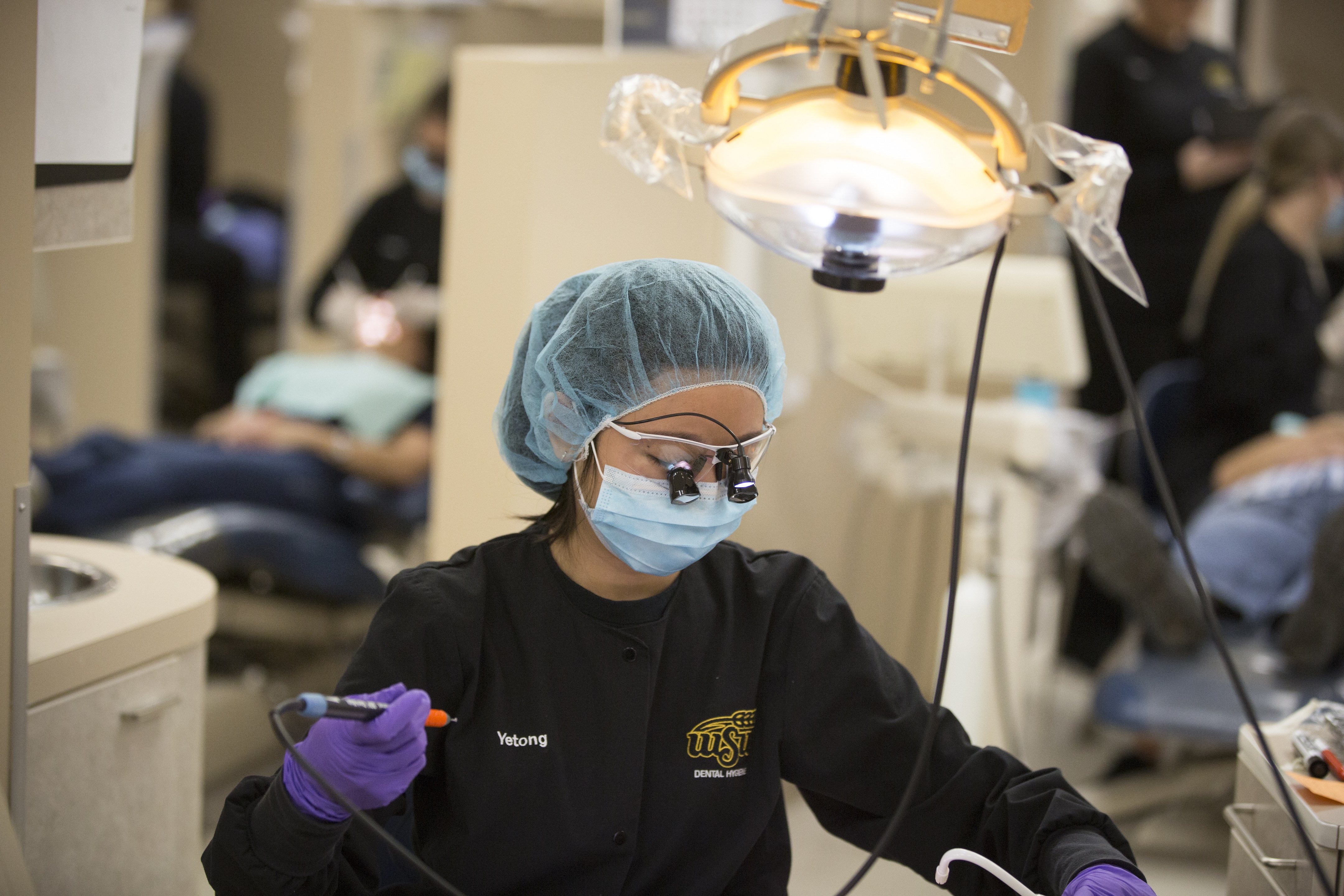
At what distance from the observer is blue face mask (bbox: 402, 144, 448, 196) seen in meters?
3.39

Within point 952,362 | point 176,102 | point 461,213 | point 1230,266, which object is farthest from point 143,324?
point 1230,266

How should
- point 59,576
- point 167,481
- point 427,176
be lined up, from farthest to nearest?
point 427,176
point 167,481
point 59,576

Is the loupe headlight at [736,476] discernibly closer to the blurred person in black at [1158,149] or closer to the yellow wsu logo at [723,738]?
the yellow wsu logo at [723,738]

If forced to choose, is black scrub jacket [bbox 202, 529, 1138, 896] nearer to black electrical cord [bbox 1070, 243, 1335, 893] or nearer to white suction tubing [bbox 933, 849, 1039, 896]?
white suction tubing [bbox 933, 849, 1039, 896]

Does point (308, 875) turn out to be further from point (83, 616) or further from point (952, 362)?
point (952, 362)

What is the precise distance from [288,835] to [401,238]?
2755 mm

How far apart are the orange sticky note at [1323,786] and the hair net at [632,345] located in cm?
58

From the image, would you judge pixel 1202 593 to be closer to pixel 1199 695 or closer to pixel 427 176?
pixel 1199 695

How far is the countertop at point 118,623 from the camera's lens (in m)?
1.18

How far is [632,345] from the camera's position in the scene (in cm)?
103

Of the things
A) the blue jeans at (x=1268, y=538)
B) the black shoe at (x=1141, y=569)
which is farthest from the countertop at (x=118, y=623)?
the blue jeans at (x=1268, y=538)

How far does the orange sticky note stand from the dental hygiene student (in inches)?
6.8

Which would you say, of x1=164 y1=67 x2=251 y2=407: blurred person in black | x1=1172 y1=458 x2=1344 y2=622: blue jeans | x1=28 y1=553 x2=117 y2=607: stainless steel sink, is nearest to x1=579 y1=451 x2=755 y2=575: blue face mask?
x1=28 y1=553 x2=117 y2=607: stainless steel sink

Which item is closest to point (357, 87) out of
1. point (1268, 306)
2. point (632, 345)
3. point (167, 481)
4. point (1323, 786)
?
point (167, 481)
